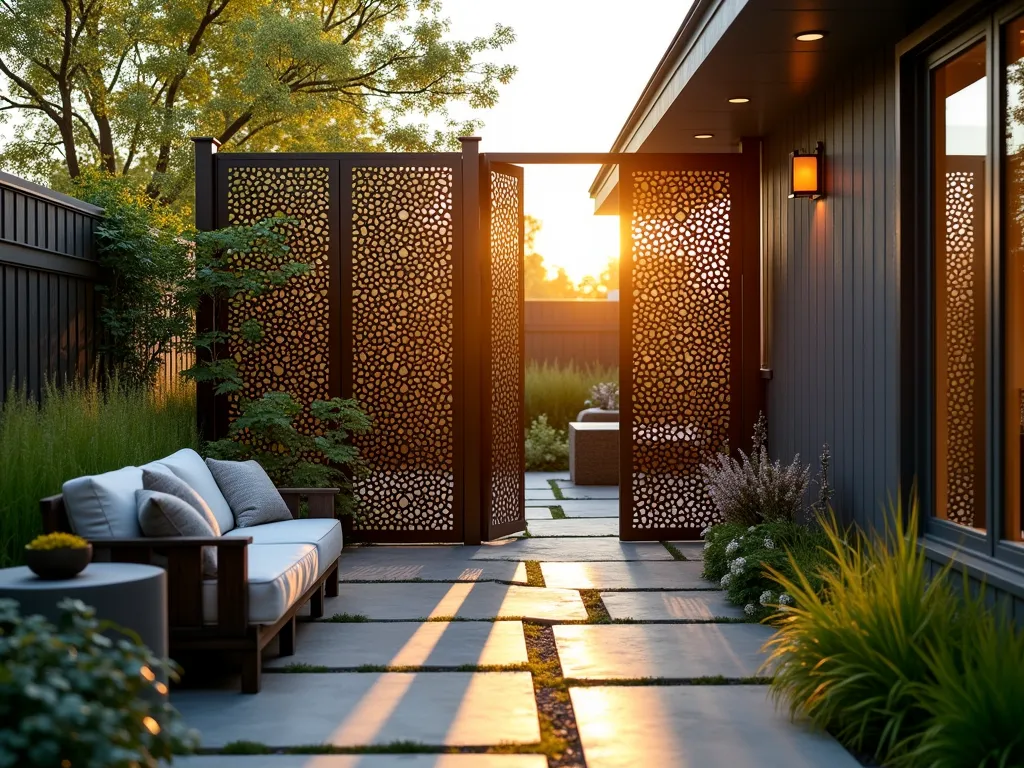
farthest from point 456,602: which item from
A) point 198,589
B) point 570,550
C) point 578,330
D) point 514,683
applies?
point 578,330

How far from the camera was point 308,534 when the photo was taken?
4.98m

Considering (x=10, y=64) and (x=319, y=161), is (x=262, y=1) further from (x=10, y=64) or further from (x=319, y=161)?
(x=319, y=161)

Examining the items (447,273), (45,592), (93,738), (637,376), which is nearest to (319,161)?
(447,273)

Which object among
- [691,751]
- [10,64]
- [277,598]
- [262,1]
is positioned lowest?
[691,751]

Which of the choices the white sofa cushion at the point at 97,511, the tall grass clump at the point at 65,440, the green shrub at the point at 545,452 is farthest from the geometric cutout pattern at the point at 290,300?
the green shrub at the point at 545,452

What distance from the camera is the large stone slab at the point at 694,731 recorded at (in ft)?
10.7

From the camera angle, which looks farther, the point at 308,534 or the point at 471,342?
the point at 471,342

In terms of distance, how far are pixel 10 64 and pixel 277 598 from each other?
13047mm

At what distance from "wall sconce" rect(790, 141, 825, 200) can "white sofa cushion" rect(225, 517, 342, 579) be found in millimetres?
3087

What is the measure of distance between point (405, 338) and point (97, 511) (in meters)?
3.52

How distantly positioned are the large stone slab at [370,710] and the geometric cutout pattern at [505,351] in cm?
334

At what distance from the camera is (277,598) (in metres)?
3.99

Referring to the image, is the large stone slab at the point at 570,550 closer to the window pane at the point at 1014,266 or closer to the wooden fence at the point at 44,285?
the wooden fence at the point at 44,285

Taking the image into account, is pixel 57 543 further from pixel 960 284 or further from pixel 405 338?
pixel 405 338
